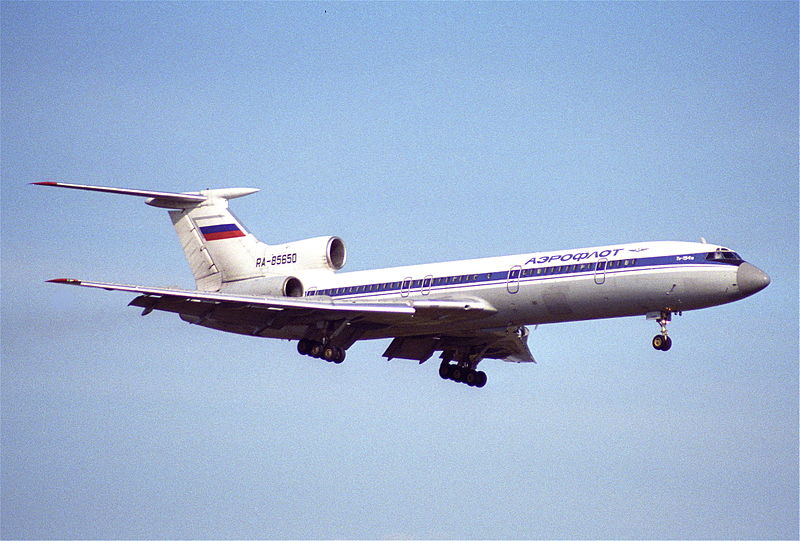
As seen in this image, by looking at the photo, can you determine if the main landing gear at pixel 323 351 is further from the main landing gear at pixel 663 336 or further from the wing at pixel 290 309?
the main landing gear at pixel 663 336

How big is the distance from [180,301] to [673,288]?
13.7m

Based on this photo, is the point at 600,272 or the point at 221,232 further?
the point at 221,232

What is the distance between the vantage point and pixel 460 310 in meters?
34.2

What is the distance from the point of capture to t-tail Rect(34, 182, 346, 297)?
125 feet

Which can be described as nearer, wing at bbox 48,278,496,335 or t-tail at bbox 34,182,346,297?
wing at bbox 48,278,496,335

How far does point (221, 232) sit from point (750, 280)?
17.4 metres

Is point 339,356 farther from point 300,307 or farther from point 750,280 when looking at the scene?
point 750,280

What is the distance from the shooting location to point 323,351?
36.5 m

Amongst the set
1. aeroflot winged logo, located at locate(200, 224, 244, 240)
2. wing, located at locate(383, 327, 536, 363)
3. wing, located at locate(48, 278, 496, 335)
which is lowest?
wing, located at locate(48, 278, 496, 335)

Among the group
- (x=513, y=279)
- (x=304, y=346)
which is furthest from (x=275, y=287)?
(x=513, y=279)

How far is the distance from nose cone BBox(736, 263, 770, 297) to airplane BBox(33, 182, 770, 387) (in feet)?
0.08

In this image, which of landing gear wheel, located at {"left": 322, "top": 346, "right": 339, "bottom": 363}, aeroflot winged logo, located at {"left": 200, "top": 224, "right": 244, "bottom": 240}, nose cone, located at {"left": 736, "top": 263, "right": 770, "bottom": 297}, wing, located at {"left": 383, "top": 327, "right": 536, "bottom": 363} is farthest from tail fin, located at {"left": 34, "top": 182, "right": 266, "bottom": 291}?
nose cone, located at {"left": 736, "top": 263, "right": 770, "bottom": 297}

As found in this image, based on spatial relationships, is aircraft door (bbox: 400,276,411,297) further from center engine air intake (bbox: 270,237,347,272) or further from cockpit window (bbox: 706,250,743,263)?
cockpit window (bbox: 706,250,743,263)

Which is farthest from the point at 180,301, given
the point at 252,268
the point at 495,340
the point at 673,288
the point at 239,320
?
the point at 673,288
